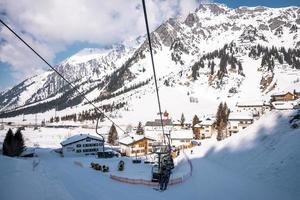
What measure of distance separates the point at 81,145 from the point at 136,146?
56.5 ft

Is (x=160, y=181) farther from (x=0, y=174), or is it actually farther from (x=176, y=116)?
(x=176, y=116)

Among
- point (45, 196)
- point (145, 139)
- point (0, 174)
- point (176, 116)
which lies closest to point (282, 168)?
point (45, 196)

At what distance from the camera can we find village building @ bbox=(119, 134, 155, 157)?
8806cm

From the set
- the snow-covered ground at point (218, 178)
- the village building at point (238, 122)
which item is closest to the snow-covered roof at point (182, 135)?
the village building at point (238, 122)

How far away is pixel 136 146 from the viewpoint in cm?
8944

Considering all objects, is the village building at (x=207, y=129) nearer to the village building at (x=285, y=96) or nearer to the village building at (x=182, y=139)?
the village building at (x=182, y=139)

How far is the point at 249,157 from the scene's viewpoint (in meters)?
39.4

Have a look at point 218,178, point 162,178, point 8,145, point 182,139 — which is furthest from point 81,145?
point 162,178

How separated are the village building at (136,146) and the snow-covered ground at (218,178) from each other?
45.1 metres

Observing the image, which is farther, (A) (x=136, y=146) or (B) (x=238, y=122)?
(B) (x=238, y=122)

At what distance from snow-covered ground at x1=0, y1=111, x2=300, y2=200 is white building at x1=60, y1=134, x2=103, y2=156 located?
50.6m

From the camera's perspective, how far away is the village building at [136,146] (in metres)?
88.1

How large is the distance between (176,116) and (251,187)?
558 ft

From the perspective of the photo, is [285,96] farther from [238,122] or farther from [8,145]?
[8,145]
